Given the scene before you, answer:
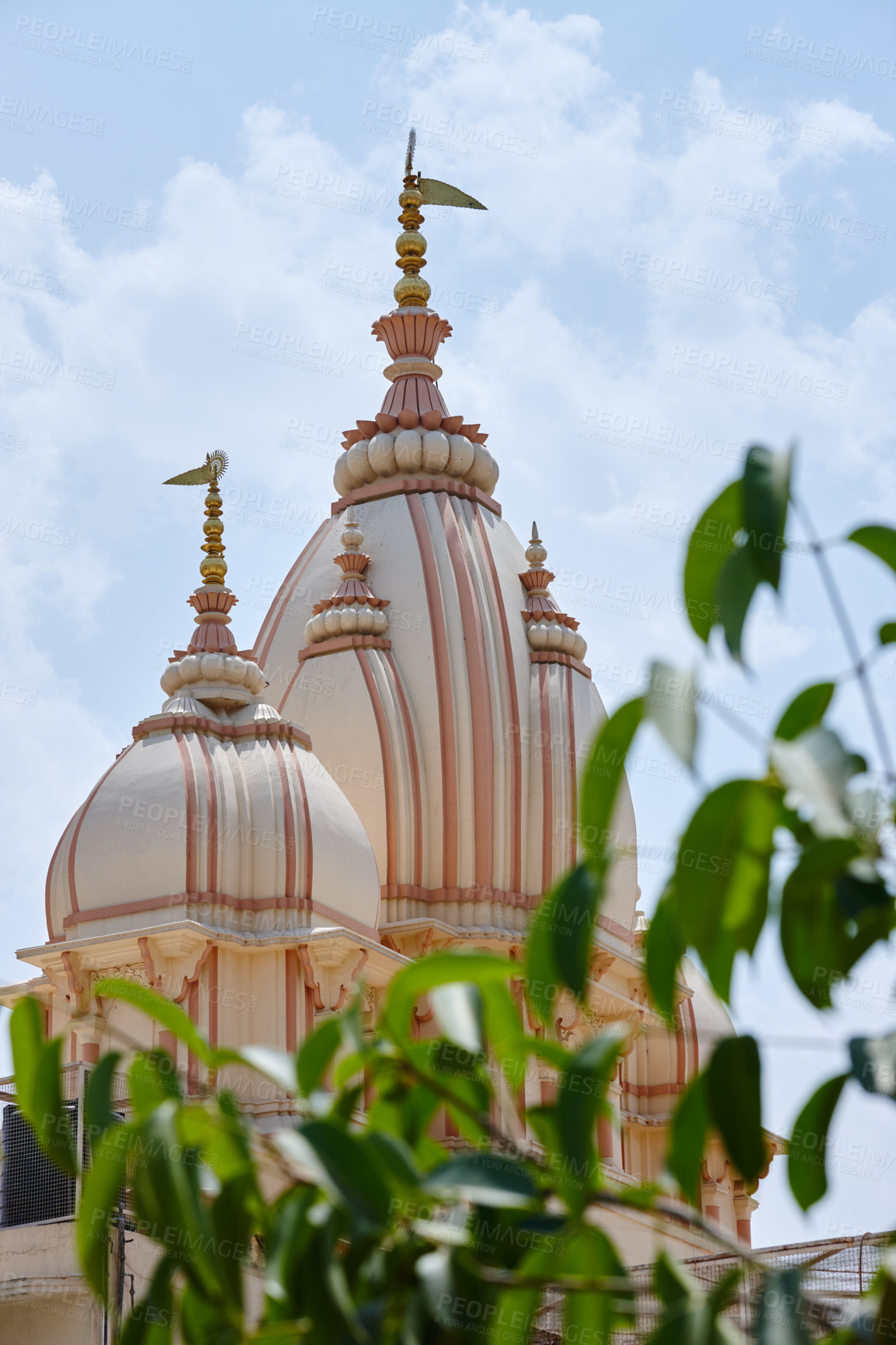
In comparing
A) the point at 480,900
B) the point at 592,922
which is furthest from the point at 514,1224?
the point at 480,900

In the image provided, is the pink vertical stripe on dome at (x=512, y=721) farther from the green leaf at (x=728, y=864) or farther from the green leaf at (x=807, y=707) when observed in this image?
the green leaf at (x=728, y=864)

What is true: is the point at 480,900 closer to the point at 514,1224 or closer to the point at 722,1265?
the point at 722,1265

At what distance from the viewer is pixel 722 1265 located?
1193 centimetres

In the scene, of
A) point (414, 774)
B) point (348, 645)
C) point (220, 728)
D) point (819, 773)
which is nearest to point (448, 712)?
point (414, 774)

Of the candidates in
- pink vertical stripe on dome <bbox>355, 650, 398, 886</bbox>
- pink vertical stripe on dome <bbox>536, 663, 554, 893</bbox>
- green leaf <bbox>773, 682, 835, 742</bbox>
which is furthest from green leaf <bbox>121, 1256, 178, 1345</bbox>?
pink vertical stripe on dome <bbox>536, 663, 554, 893</bbox>

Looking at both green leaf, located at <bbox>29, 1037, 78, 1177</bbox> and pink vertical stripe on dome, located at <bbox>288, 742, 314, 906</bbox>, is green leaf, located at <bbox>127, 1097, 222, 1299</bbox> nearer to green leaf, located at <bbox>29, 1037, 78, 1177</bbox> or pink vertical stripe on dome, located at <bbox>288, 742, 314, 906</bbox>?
green leaf, located at <bbox>29, 1037, 78, 1177</bbox>

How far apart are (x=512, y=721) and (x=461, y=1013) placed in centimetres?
1811

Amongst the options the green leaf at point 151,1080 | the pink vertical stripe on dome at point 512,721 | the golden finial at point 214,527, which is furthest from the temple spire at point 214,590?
the green leaf at point 151,1080

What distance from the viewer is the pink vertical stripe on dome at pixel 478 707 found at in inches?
772

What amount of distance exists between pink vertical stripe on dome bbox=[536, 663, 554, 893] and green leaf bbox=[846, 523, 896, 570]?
1743 centimetres

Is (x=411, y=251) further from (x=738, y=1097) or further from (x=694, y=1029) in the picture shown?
(x=738, y=1097)

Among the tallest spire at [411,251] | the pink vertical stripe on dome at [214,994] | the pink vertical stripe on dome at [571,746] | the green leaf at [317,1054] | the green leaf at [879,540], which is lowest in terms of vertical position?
the green leaf at [317,1054]

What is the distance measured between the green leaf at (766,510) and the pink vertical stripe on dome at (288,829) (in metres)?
14.6

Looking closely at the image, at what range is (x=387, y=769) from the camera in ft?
63.8
